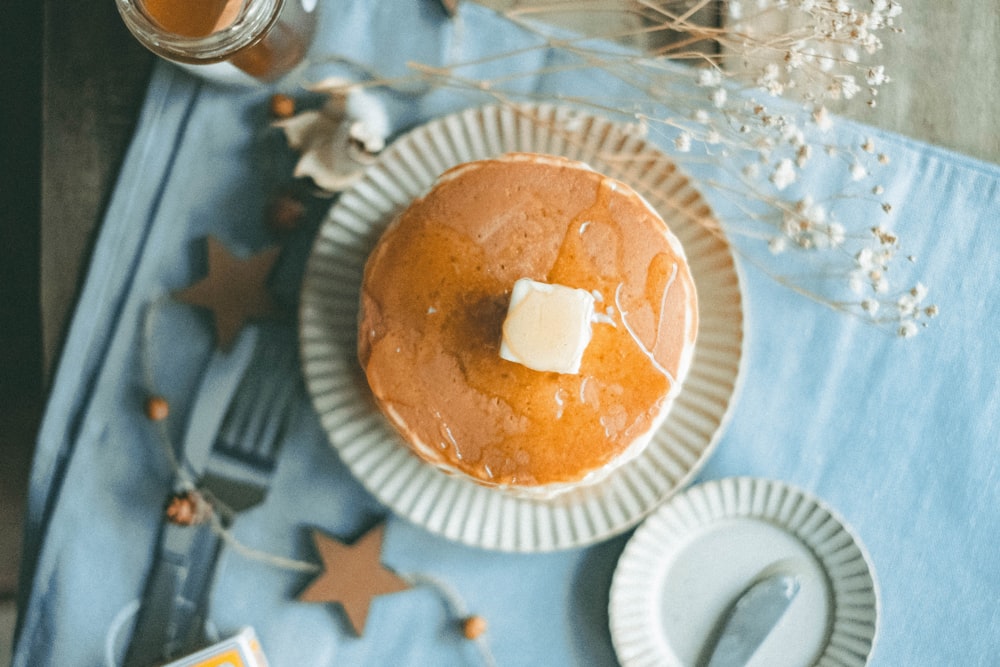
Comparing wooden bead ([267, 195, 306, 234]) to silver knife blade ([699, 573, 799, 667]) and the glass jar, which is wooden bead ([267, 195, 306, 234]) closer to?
the glass jar

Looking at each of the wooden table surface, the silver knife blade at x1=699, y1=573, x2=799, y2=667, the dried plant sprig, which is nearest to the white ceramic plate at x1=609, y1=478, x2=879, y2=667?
the silver knife blade at x1=699, y1=573, x2=799, y2=667

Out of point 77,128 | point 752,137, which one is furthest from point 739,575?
point 77,128

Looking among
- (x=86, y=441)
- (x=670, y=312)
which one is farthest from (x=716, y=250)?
(x=86, y=441)

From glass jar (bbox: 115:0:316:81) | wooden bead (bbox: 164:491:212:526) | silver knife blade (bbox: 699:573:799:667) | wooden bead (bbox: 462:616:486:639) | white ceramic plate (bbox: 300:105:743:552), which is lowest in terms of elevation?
wooden bead (bbox: 462:616:486:639)

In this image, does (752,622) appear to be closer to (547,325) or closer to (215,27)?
(547,325)

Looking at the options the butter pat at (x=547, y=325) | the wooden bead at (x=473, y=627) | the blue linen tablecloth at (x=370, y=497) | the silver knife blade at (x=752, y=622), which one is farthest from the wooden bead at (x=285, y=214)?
the silver knife blade at (x=752, y=622)

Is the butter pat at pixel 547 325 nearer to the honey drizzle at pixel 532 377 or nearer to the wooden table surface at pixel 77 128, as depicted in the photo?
the honey drizzle at pixel 532 377
